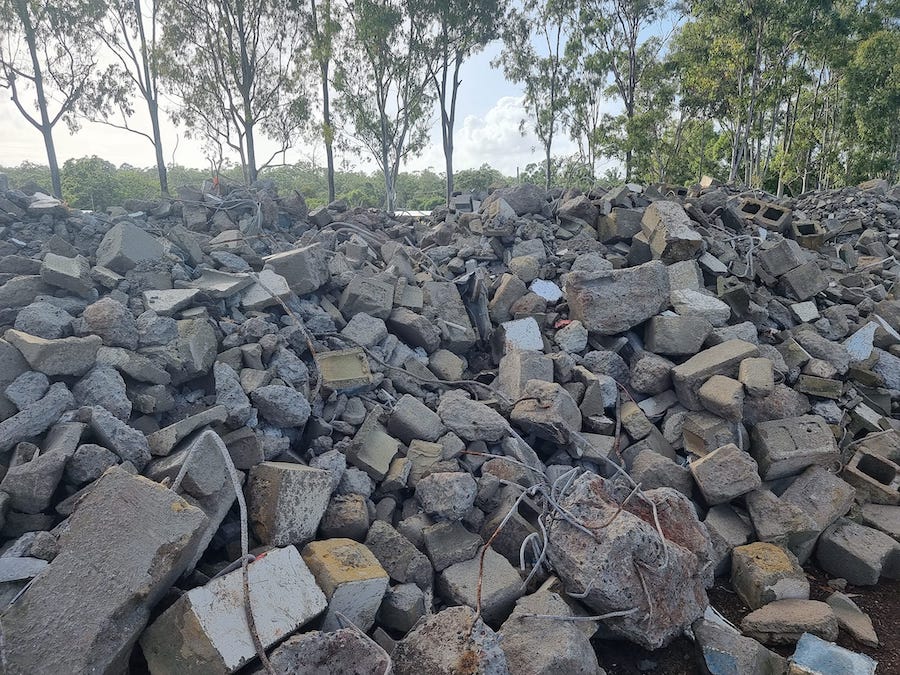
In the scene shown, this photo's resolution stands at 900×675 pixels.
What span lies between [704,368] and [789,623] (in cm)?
205

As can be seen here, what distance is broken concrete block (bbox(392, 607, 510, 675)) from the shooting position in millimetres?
2301

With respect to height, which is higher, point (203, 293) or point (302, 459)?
point (203, 293)

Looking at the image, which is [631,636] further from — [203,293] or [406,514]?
[203,293]

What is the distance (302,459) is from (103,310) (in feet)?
5.11

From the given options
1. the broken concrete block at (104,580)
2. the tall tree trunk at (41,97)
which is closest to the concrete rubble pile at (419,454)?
the broken concrete block at (104,580)

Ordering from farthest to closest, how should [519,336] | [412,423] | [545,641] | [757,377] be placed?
[519,336], [757,377], [412,423], [545,641]

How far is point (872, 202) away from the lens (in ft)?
44.0

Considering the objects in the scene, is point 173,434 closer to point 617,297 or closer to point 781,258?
point 617,297

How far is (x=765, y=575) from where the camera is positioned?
3455 millimetres

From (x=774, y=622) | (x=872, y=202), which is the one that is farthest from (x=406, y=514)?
(x=872, y=202)

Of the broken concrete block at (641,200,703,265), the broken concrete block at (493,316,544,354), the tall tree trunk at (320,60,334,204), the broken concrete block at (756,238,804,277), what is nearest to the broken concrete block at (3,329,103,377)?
the broken concrete block at (493,316,544,354)

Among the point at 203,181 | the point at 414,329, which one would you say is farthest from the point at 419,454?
the point at 203,181

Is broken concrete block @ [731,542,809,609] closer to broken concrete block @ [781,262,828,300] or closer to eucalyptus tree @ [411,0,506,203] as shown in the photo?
broken concrete block @ [781,262,828,300]

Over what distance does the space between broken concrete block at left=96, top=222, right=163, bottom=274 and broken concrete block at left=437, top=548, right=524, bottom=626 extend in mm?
3471
